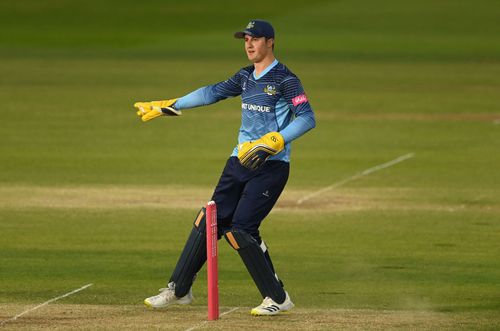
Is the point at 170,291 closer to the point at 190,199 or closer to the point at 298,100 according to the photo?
the point at 298,100

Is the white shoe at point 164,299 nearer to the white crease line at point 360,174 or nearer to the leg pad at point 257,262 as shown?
the leg pad at point 257,262

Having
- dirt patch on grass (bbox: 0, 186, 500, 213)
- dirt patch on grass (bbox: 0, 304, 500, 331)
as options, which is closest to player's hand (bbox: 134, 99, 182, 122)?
dirt patch on grass (bbox: 0, 304, 500, 331)

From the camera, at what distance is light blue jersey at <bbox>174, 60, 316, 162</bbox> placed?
1051cm

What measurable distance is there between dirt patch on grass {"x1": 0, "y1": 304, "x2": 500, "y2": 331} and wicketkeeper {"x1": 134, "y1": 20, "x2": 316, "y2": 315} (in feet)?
0.65

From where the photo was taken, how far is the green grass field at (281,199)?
11.9m

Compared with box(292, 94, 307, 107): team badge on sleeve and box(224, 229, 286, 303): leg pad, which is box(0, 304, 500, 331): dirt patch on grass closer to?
box(224, 229, 286, 303): leg pad

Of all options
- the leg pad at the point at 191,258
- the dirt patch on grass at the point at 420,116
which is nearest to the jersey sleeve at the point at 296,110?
the leg pad at the point at 191,258

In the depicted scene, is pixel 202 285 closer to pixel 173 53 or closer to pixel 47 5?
pixel 173 53

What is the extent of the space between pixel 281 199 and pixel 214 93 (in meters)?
7.84

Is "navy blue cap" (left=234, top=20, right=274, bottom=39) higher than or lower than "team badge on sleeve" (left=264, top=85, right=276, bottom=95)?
higher

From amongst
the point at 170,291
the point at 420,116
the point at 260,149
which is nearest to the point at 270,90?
the point at 260,149

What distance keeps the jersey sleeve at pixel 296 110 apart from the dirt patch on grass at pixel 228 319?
136cm

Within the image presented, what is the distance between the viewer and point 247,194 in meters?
10.7

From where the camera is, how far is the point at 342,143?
84.1 ft
